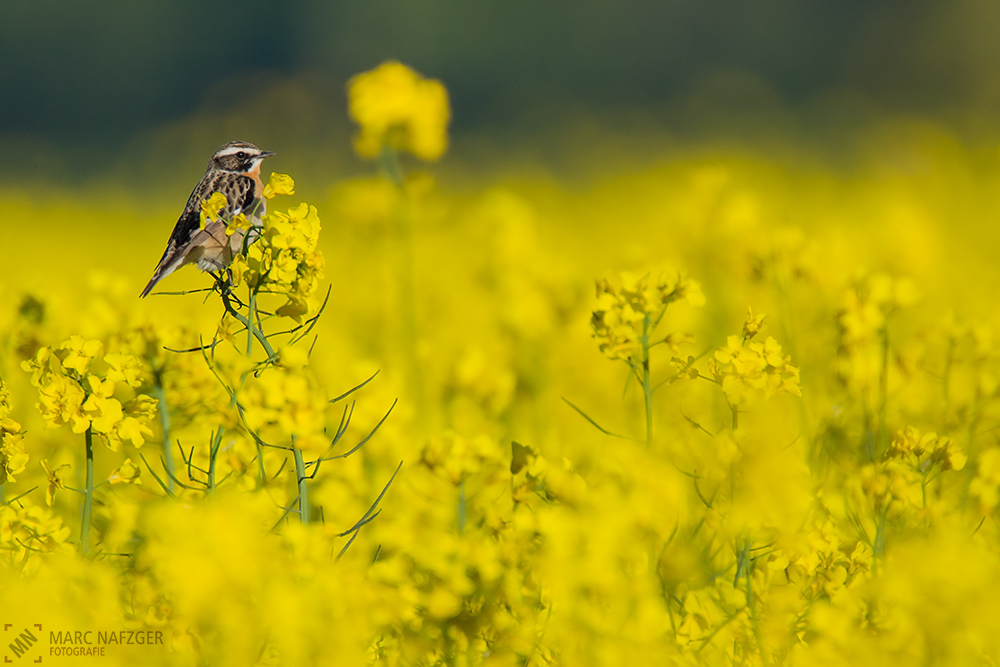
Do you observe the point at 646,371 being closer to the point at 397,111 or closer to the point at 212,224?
the point at 212,224

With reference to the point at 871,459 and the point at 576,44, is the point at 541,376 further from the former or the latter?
the point at 576,44

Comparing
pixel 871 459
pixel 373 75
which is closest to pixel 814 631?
pixel 871 459

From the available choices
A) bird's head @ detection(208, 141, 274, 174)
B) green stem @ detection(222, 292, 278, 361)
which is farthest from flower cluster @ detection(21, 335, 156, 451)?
bird's head @ detection(208, 141, 274, 174)

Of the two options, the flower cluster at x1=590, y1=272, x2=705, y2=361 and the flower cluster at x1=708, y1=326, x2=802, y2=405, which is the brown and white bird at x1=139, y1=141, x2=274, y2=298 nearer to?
the flower cluster at x1=590, y1=272, x2=705, y2=361

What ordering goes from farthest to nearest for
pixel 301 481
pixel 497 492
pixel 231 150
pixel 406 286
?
1. pixel 406 286
2. pixel 231 150
3. pixel 497 492
4. pixel 301 481

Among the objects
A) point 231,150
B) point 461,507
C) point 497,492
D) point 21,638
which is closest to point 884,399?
point 497,492

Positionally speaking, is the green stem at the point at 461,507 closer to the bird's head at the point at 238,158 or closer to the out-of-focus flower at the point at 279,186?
the out-of-focus flower at the point at 279,186
